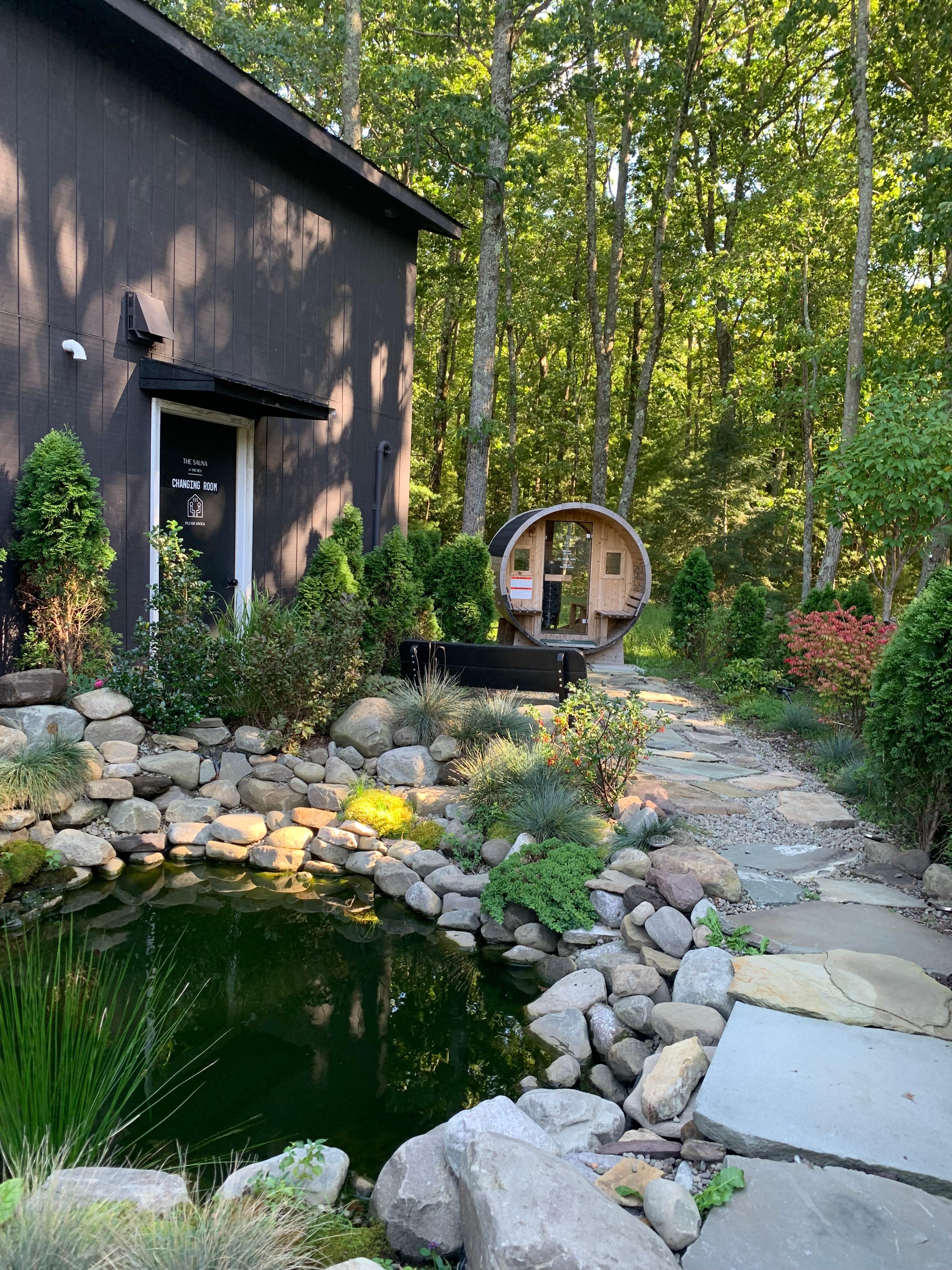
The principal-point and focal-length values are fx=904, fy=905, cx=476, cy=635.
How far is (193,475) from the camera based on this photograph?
7.84 meters

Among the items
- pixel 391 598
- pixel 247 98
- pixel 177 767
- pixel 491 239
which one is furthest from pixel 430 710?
pixel 491 239

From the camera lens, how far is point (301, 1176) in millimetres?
2600

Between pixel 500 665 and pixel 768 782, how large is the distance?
7.01ft

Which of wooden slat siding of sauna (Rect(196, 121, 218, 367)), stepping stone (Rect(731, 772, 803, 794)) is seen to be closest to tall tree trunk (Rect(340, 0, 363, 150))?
wooden slat siding of sauna (Rect(196, 121, 218, 367))

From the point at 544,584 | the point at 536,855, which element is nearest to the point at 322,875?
the point at 536,855

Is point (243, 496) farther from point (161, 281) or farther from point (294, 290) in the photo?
point (294, 290)

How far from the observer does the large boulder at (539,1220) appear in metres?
2.01

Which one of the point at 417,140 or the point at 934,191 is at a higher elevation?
the point at 417,140

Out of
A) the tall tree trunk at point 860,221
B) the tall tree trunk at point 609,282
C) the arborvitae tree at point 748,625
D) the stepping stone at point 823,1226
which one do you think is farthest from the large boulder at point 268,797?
the tall tree trunk at point 609,282

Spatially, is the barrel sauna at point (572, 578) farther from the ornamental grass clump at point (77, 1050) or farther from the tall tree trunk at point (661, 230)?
the ornamental grass clump at point (77, 1050)

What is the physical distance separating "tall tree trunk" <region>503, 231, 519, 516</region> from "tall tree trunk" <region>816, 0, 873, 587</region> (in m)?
7.55

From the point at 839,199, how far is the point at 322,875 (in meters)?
16.6

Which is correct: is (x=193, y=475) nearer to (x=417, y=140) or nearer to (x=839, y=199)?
(x=417, y=140)

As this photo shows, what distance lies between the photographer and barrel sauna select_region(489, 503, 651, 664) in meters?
11.6
